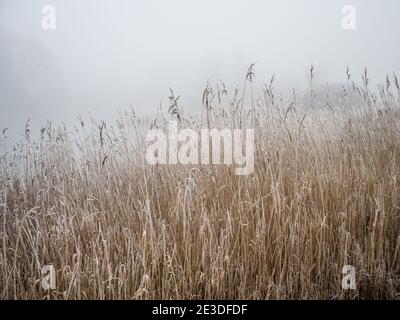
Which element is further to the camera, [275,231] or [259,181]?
[259,181]

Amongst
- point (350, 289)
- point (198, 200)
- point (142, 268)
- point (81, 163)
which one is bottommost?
point (350, 289)

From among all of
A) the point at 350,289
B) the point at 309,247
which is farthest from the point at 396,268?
→ the point at 309,247

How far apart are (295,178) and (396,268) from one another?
0.59m

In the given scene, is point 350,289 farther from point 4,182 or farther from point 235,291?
point 4,182

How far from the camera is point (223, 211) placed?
1.97 m

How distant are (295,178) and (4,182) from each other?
1592 millimetres

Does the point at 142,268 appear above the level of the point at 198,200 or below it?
below

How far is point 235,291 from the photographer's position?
1.79m

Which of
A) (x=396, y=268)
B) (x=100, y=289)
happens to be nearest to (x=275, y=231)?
(x=396, y=268)

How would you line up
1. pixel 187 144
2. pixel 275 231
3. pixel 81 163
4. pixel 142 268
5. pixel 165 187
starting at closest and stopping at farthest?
1. pixel 142 268
2. pixel 275 231
3. pixel 165 187
4. pixel 187 144
5. pixel 81 163

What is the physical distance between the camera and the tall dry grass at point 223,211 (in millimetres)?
1765

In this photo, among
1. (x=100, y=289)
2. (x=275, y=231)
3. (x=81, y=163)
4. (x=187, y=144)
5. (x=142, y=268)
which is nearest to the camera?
(x=100, y=289)

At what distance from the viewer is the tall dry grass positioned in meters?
1.76

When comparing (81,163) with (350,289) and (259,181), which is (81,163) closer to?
(259,181)
